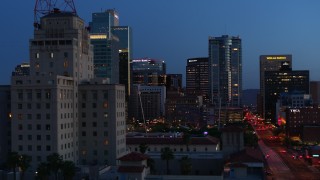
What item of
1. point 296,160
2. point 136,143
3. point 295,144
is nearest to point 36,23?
point 136,143

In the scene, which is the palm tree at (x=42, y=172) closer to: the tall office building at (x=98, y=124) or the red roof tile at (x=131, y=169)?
the red roof tile at (x=131, y=169)

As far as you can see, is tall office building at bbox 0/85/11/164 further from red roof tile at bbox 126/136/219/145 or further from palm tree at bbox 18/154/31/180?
red roof tile at bbox 126/136/219/145

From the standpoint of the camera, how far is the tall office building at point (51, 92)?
3332 inches

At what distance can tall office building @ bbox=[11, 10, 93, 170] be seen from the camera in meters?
84.6

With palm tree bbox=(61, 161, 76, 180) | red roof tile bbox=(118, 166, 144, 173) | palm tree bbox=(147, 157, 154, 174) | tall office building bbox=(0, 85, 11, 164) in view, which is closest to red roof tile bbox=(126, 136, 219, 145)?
palm tree bbox=(147, 157, 154, 174)

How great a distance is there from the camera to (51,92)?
84.2 metres

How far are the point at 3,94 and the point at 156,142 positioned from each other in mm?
50549

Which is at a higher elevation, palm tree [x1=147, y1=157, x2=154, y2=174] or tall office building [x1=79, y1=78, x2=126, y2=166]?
tall office building [x1=79, y1=78, x2=126, y2=166]

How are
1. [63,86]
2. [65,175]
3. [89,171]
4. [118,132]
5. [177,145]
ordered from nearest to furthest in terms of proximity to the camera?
1. [65,175]
2. [89,171]
3. [63,86]
4. [118,132]
5. [177,145]

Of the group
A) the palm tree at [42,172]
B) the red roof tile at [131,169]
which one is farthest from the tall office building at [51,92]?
the red roof tile at [131,169]

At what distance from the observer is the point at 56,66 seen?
91.7 m

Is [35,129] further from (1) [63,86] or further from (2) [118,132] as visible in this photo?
(2) [118,132]

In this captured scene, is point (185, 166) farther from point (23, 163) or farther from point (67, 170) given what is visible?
point (23, 163)

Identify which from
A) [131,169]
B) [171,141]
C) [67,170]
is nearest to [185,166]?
[131,169]
